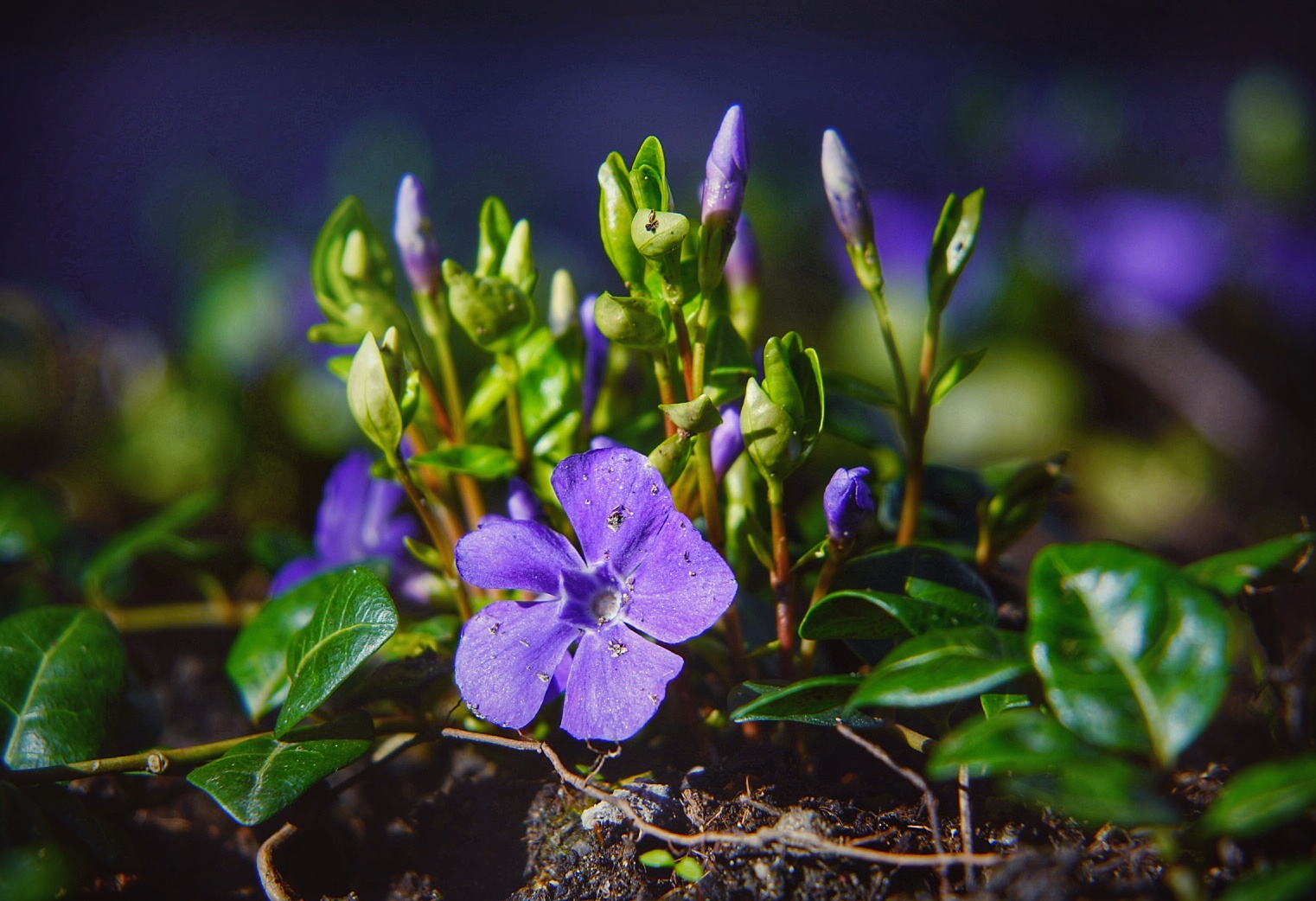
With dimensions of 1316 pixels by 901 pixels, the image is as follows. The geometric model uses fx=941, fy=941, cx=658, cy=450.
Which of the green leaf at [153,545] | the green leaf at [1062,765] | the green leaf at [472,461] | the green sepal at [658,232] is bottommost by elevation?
the green leaf at [153,545]

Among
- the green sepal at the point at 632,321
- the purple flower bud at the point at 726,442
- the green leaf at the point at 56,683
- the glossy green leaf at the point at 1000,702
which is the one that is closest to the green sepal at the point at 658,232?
the green sepal at the point at 632,321

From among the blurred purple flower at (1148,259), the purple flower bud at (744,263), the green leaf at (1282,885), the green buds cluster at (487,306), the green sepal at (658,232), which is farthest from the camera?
the blurred purple flower at (1148,259)

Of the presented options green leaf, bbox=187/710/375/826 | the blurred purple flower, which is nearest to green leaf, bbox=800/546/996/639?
green leaf, bbox=187/710/375/826

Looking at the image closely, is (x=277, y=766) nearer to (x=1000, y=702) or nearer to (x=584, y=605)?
(x=584, y=605)

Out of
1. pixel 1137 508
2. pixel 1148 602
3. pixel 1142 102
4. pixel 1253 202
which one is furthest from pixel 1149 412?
pixel 1142 102

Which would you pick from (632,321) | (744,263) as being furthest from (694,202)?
(632,321)

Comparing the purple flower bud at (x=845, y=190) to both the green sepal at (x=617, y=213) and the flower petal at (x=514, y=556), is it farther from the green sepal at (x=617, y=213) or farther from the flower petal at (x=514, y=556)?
the flower petal at (x=514, y=556)
